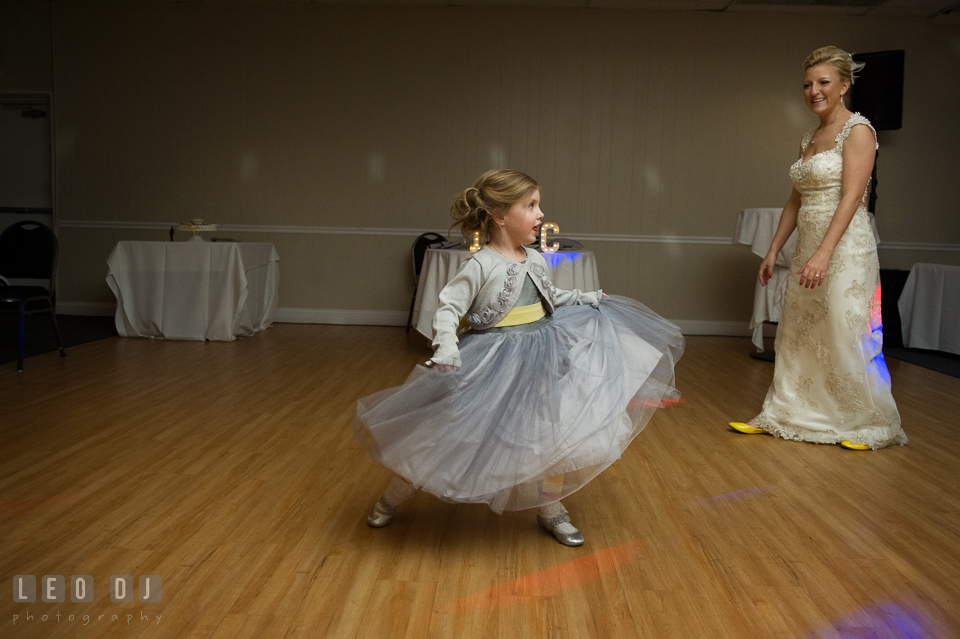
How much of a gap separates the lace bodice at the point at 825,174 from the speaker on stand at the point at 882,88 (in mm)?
3377

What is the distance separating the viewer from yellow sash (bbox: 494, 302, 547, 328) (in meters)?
1.95

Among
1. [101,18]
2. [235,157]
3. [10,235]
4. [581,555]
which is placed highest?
[101,18]

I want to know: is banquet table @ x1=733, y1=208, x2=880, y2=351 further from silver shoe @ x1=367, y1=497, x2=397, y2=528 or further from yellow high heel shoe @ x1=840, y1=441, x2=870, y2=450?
silver shoe @ x1=367, y1=497, x2=397, y2=528

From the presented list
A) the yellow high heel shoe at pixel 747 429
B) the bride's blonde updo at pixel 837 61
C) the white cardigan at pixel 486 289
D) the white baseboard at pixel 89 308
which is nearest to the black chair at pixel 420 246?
the white baseboard at pixel 89 308

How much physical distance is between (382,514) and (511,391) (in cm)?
56

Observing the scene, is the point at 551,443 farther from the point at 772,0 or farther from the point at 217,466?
the point at 772,0

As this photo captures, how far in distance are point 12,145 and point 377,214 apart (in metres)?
3.68

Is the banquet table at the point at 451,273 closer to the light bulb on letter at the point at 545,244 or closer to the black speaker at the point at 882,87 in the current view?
the light bulb on letter at the point at 545,244

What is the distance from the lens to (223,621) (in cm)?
148

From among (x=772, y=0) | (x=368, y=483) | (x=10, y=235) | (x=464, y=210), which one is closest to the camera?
(x=464, y=210)

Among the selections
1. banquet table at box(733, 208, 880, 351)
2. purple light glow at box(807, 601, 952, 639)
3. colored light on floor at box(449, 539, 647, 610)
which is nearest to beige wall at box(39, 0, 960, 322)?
banquet table at box(733, 208, 880, 351)

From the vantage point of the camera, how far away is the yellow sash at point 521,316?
6.40 feet

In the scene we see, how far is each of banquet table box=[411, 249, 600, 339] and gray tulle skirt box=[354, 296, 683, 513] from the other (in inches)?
105

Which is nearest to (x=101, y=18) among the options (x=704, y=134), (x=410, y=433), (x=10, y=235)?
(x=10, y=235)
